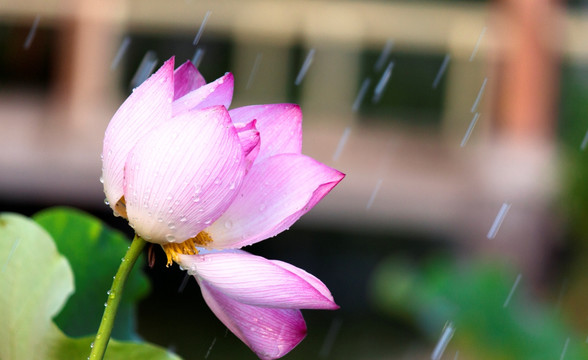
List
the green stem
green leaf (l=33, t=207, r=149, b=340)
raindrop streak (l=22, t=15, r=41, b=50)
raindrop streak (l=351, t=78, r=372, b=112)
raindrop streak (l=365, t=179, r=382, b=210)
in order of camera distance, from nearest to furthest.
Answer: the green stem
green leaf (l=33, t=207, r=149, b=340)
raindrop streak (l=365, t=179, r=382, b=210)
raindrop streak (l=22, t=15, r=41, b=50)
raindrop streak (l=351, t=78, r=372, b=112)

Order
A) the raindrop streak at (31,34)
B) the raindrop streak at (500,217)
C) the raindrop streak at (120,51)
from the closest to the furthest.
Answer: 1. the raindrop streak at (500,217)
2. the raindrop streak at (120,51)
3. the raindrop streak at (31,34)

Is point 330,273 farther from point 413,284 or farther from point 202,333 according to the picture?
point 413,284

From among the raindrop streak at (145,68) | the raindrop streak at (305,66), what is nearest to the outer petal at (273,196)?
Answer: the raindrop streak at (145,68)

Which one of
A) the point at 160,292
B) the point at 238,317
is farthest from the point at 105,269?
the point at 160,292

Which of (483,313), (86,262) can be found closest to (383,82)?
(483,313)

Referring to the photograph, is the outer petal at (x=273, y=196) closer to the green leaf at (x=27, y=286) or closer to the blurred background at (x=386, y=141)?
the green leaf at (x=27, y=286)

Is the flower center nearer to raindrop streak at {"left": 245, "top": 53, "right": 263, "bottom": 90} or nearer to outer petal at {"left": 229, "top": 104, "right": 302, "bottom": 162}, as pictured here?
outer petal at {"left": 229, "top": 104, "right": 302, "bottom": 162}

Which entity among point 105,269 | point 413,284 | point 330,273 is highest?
point 105,269

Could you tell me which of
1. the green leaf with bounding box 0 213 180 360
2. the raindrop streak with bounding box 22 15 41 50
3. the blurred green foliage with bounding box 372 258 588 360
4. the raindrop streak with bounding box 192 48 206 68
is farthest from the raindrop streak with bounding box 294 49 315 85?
the green leaf with bounding box 0 213 180 360
